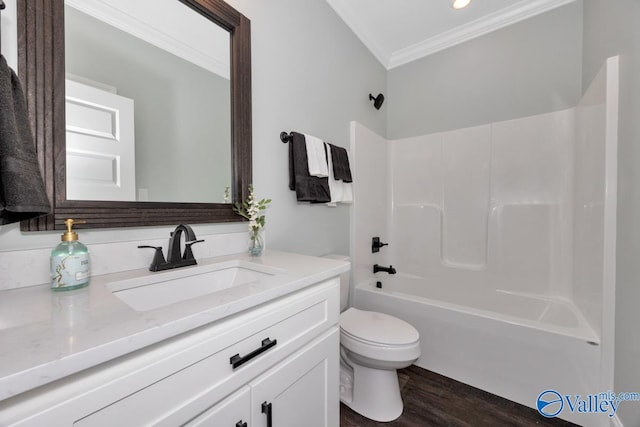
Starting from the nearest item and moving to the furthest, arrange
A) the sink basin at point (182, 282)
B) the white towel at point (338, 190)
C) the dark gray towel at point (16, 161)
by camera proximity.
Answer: the dark gray towel at point (16, 161), the sink basin at point (182, 282), the white towel at point (338, 190)

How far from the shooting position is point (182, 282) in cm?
92

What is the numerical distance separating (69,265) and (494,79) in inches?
112

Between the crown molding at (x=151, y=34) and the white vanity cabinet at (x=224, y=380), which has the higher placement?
the crown molding at (x=151, y=34)

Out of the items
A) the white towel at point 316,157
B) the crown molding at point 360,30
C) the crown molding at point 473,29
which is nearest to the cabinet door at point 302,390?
the white towel at point 316,157

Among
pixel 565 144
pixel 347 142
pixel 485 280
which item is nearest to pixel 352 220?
pixel 347 142

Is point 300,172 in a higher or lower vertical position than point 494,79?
lower

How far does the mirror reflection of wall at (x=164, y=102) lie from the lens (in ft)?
2.77

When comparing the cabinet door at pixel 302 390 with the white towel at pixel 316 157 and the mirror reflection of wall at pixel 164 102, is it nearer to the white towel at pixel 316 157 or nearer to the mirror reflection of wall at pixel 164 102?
the mirror reflection of wall at pixel 164 102

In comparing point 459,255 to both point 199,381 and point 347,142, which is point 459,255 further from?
point 199,381

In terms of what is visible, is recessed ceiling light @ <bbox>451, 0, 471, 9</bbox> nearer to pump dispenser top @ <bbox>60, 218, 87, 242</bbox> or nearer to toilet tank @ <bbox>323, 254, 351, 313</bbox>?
toilet tank @ <bbox>323, 254, 351, 313</bbox>

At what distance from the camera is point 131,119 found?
0.93 m

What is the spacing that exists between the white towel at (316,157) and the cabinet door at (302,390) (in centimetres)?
89

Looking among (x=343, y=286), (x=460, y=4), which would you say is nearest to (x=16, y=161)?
(x=343, y=286)

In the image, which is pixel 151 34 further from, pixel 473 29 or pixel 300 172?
pixel 473 29
